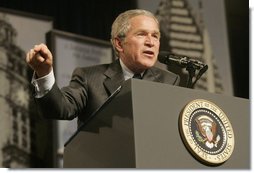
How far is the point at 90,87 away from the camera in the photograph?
1.51 meters

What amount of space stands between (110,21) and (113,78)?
1.56m

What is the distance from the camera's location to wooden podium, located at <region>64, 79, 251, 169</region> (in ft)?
3.92

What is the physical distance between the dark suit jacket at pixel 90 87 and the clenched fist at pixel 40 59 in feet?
0.29

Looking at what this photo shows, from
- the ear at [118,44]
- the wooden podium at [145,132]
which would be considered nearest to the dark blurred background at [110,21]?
the ear at [118,44]

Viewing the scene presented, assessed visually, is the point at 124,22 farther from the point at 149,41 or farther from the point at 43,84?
the point at 43,84

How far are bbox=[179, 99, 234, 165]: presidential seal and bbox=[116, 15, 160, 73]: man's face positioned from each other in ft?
0.84

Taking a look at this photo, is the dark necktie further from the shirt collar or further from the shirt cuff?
the shirt cuff

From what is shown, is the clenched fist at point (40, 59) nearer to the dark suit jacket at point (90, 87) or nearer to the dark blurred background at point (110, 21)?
the dark suit jacket at point (90, 87)

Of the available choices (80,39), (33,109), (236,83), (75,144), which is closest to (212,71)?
(236,83)

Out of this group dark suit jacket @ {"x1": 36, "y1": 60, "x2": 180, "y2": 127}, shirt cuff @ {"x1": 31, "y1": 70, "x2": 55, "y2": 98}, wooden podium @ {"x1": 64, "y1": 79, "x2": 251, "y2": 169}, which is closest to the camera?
wooden podium @ {"x1": 64, "y1": 79, "x2": 251, "y2": 169}

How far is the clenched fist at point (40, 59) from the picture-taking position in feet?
3.99

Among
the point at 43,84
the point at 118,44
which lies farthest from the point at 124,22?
the point at 43,84

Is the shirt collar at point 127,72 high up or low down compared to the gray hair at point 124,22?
down

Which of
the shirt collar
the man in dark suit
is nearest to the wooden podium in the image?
the man in dark suit
